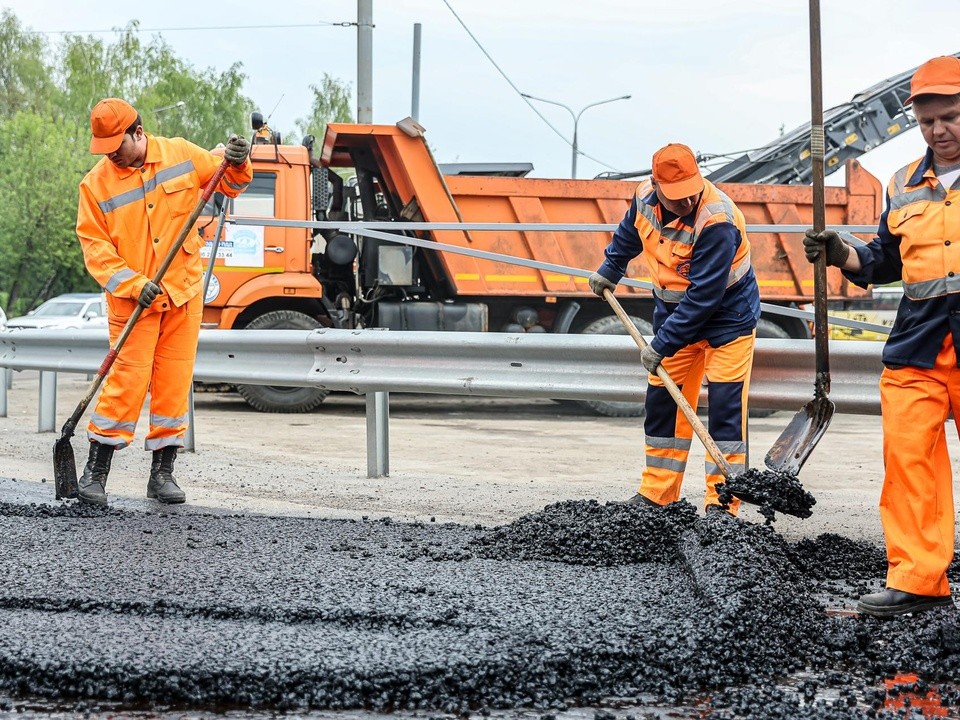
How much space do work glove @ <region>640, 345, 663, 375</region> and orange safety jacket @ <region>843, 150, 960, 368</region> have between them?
1.24 metres

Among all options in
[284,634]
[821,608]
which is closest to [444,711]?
[284,634]

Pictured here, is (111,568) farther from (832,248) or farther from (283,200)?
(283,200)

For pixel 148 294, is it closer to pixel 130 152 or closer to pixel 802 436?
pixel 130 152

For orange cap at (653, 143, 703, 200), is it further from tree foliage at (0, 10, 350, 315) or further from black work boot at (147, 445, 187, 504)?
tree foliage at (0, 10, 350, 315)

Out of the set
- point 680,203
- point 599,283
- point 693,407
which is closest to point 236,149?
point 599,283

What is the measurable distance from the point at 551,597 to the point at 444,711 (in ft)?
2.76

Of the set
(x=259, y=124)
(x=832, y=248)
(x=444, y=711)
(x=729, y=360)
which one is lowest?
(x=444, y=711)

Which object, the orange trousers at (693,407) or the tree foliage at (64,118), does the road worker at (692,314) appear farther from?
the tree foliage at (64,118)

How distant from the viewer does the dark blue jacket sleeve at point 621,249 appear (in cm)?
528

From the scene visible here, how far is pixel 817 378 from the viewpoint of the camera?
439 cm

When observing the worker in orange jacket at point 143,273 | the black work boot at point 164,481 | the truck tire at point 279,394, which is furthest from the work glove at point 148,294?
the truck tire at point 279,394

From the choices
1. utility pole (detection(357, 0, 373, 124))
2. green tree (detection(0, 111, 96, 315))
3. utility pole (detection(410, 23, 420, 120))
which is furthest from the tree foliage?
utility pole (detection(357, 0, 373, 124))

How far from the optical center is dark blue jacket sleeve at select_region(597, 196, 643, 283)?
5281 mm

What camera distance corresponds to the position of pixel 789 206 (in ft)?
37.8
